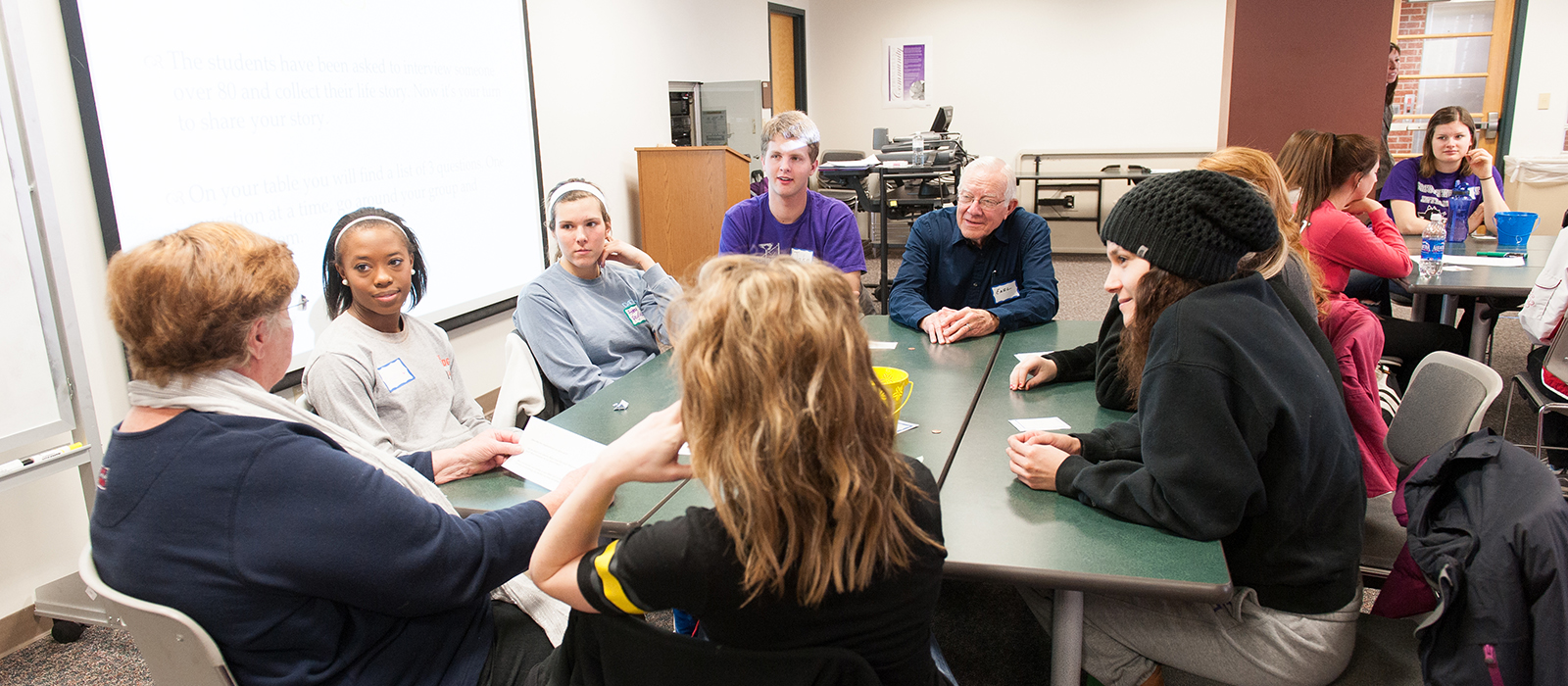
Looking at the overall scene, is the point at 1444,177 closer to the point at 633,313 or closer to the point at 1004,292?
the point at 1004,292

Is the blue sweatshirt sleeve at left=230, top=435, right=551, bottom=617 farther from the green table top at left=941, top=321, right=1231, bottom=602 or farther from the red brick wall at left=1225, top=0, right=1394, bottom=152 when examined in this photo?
the red brick wall at left=1225, top=0, right=1394, bottom=152

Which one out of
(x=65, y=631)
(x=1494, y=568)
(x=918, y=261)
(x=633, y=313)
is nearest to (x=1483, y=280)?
(x=918, y=261)

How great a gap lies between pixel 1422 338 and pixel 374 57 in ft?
13.4

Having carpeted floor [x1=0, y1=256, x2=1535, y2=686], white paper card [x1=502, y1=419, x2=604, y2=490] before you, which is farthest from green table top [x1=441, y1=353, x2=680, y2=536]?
carpeted floor [x1=0, y1=256, x2=1535, y2=686]

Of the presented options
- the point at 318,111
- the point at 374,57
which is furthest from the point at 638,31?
the point at 318,111

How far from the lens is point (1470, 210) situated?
173 inches

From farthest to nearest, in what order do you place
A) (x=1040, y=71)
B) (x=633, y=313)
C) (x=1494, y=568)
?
1. (x=1040, y=71)
2. (x=633, y=313)
3. (x=1494, y=568)

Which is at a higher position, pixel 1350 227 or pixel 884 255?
pixel 1350 227

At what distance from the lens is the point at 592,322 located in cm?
260

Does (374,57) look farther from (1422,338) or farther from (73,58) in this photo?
(1422,338)

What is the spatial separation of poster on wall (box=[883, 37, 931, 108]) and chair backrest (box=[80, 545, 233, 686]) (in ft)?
27.0

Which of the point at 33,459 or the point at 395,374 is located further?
the point at 33,459

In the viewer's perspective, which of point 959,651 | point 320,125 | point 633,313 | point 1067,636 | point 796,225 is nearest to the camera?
point 1067,636

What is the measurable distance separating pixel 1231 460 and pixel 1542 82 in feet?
25.6
